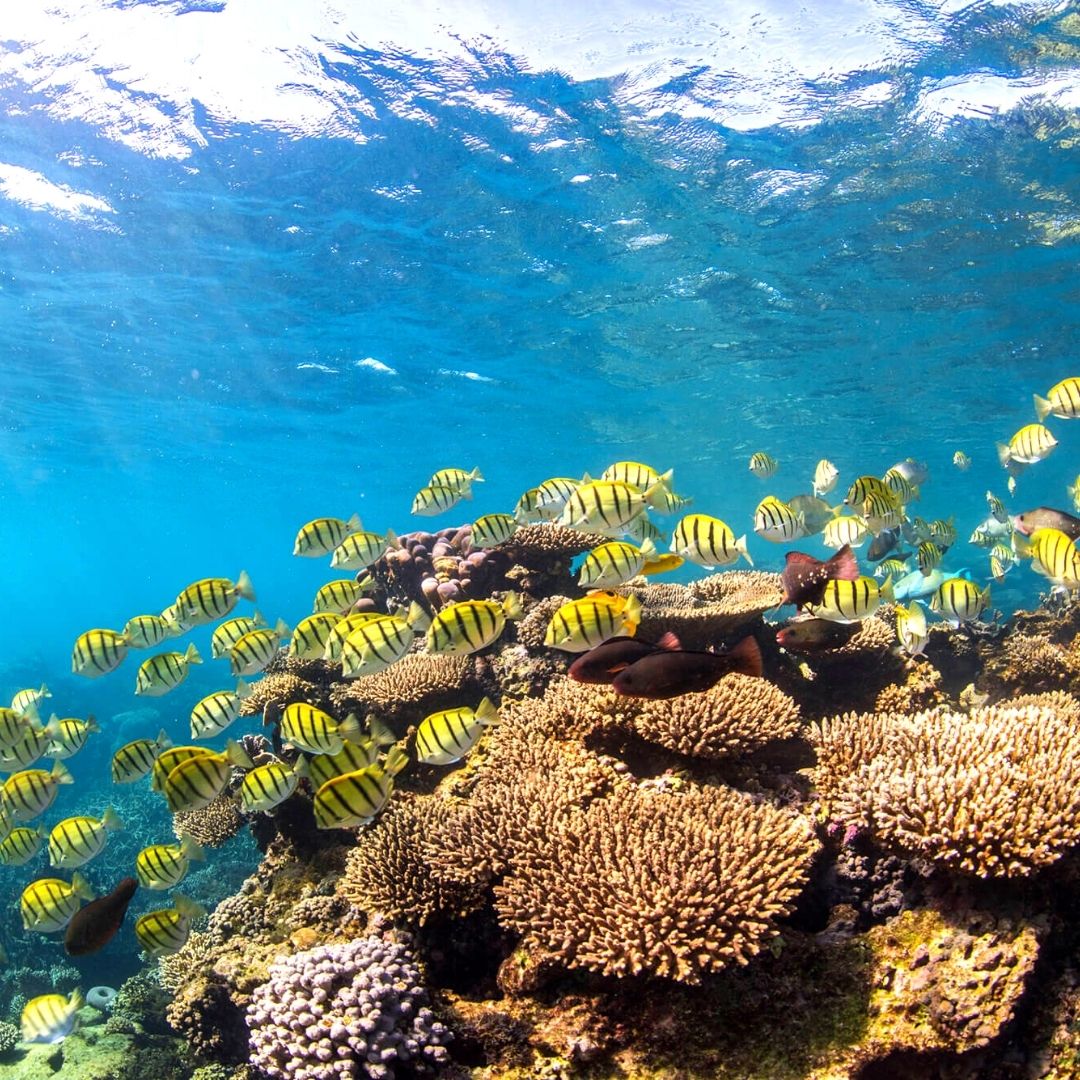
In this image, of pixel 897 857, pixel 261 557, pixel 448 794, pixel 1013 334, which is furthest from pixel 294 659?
pixel 261 557

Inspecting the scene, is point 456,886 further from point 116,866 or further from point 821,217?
point 821,217

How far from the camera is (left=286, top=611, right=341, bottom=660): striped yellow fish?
5.80 meters

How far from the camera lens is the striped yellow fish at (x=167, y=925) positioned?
5262 mm

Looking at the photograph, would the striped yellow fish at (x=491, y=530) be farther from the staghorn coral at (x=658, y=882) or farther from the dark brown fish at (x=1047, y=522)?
the dark brown fish at (x=1047, y=522)

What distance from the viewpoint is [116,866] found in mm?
16047

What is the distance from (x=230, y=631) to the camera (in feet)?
21.3

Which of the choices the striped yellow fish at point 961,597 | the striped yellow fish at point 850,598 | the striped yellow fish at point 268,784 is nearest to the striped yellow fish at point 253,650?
the striped yellow fish at point 268,784

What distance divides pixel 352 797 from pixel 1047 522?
6.44 metres

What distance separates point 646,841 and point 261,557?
141902 millimetres

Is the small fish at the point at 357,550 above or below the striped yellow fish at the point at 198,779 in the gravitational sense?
above

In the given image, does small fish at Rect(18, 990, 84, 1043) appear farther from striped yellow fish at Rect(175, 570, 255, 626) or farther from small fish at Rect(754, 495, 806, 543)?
small fish at Rect(754, 495, 806, 543)

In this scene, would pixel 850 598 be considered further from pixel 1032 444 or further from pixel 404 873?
pixel 1032 444

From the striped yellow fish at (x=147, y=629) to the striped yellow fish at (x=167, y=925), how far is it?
2.38m

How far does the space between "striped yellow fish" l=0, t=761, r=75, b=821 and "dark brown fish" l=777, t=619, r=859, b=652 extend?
5.92 m
